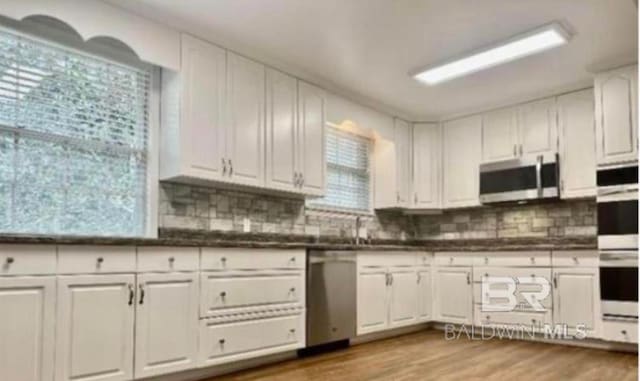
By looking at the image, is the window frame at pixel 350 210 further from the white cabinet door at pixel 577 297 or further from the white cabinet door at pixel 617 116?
the white cabinet door at pixel 617 116

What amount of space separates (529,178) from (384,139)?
157cm

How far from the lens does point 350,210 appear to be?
5.41 m

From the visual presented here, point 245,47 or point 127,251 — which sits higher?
point 245,47

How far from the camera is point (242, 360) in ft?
11.5

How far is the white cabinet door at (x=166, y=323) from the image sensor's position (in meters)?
2.90

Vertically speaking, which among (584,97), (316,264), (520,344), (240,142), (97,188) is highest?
(584,97)

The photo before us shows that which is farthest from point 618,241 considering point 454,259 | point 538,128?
point 454,259

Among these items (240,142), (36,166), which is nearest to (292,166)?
(240,142)

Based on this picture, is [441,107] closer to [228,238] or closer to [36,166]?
[228,238]

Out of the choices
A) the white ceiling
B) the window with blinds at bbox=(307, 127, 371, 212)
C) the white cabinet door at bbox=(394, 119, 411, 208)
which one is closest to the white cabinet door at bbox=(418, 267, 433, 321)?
the white cabinet door at bbox=(394, 119, 411, 208)

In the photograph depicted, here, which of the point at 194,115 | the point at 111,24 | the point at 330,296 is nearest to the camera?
the point at 111,24

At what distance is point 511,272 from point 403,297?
3.53ft

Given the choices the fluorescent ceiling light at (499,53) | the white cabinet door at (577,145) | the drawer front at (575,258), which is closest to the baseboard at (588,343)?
the drawer front at (575,258)

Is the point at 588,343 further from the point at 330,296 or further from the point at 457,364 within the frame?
the point at 330,296
